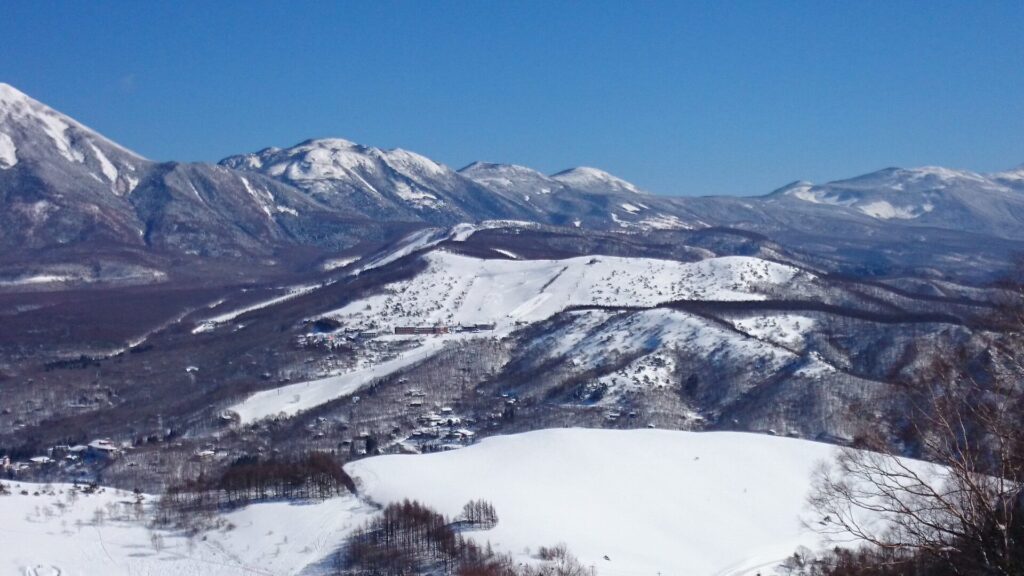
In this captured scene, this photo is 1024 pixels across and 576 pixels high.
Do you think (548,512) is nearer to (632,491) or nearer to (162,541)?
(632,491)

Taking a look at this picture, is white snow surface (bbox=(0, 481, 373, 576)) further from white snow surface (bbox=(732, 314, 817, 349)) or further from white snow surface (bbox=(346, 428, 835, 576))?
white snow surface (bbox=(732, 314, 817, 349))

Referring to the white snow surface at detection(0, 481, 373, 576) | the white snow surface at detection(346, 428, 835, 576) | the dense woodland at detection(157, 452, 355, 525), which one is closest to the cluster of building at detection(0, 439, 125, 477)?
the dense woodland at detection(157, 452, 355, 525)

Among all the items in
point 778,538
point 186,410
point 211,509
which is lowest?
point 778,538

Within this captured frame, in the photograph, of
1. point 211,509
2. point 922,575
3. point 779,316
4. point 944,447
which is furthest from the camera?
point 779,316

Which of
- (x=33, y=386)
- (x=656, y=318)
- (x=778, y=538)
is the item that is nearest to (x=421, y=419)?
(x=656, y=318)

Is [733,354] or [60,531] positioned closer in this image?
[60,531]

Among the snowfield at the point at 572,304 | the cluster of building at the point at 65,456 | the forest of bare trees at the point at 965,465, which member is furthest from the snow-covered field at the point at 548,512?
the snowfield at the point at 572,304

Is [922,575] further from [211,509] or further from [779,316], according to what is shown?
[779,316]
